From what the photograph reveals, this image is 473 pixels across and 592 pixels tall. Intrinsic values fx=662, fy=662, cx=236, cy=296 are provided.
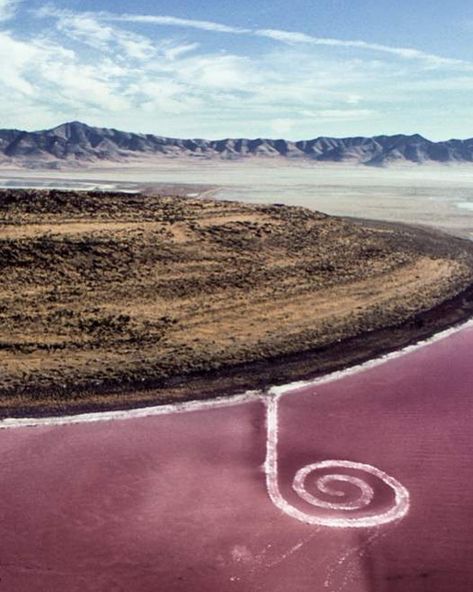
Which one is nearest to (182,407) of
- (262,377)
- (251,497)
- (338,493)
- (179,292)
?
(262,377)

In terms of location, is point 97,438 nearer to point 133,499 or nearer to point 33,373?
point 133,499

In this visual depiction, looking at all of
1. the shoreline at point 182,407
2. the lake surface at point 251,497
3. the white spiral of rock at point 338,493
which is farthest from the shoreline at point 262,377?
the white spiral of rock at point 338,493

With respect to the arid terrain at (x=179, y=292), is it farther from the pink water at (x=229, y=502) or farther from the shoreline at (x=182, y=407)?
the pink water at (x=229, y=502)

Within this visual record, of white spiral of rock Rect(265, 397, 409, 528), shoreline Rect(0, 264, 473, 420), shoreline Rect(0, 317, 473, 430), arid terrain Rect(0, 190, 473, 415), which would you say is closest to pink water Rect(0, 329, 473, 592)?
white spiral of rock Rect(265, 397, 409, 528)

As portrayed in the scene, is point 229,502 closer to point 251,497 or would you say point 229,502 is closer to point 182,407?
point 251,497

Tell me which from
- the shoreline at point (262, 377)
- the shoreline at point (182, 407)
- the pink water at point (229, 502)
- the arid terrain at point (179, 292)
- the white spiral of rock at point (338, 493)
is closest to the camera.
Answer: the pink water at point (229, 502)

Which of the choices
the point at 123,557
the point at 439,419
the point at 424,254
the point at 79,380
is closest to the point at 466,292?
the point at 424,254
